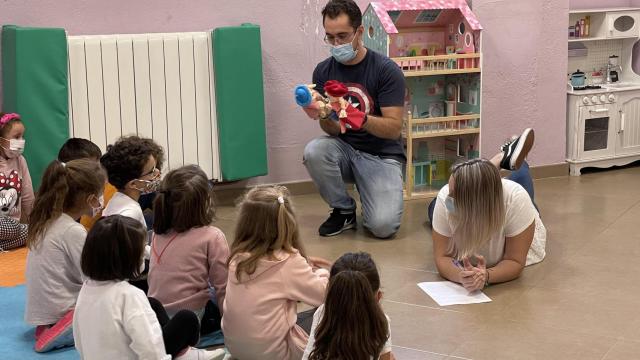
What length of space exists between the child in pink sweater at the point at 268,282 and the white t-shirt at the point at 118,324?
0.40 metres

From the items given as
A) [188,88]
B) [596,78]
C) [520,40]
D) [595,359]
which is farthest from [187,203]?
[596,78]

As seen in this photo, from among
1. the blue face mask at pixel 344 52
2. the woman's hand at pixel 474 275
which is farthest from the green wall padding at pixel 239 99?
the woman's hand at pixel 474 275

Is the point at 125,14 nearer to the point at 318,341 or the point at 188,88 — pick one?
the point at 188,88

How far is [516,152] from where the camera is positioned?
4285 mm

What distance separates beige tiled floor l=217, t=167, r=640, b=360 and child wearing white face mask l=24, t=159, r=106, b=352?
1.27 m

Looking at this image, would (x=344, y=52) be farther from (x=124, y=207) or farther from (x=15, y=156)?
(x=15, y=156)

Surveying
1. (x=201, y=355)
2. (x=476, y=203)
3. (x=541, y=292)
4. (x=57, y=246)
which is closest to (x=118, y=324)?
(x=201, y=355)

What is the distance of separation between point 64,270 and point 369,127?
6.36ft

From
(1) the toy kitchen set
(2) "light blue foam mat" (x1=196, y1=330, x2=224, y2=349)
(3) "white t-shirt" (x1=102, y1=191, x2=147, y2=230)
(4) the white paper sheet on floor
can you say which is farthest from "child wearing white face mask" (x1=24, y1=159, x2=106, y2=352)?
(1) the toy kitchen set

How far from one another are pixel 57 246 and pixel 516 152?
2.30m

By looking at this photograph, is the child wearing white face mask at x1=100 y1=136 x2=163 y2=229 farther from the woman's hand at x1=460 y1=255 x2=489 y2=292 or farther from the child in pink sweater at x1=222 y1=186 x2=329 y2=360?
the woman's hand at x1=460 y1=255 x2=489 y2=292

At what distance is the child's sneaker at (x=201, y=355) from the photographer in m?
2.87

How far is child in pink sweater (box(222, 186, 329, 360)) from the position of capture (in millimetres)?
2852

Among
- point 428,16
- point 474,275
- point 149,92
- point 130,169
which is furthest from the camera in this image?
point 428,16
